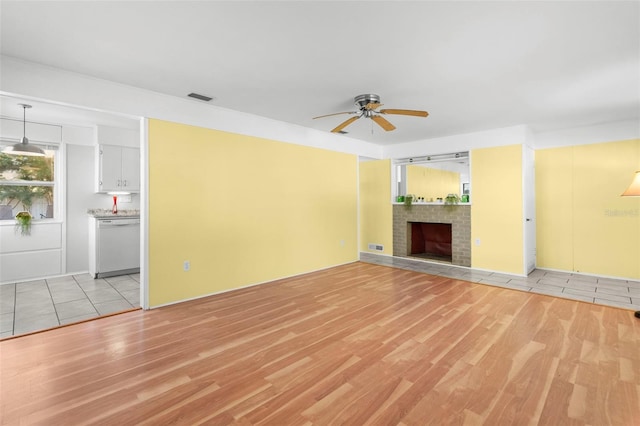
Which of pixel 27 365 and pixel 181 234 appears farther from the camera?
pixel 181 234

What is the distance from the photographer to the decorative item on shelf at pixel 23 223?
15.1 ft

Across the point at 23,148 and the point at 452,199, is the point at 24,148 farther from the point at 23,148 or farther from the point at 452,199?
the point at 452,199

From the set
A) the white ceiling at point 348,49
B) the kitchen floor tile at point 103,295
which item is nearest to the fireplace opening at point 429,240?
the white ceiling at point 348,49

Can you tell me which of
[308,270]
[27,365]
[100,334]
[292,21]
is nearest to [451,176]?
[308,270]

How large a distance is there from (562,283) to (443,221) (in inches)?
79.4

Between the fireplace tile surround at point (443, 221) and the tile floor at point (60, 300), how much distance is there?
188 inches

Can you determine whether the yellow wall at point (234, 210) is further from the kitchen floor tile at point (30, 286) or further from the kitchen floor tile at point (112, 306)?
the kitchen floor tile at point (30, 286)

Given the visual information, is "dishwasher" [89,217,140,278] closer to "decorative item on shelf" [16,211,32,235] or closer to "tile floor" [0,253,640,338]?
"tile floor" [0,253,640,338]

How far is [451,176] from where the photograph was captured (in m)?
6.21

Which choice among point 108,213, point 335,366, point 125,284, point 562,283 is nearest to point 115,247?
point 108,213

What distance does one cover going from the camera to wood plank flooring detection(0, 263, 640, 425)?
1.74 m

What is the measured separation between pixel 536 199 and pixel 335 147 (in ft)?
12.0

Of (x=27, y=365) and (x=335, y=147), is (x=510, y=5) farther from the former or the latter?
(x=27, y=365)

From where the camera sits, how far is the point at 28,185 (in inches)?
191
